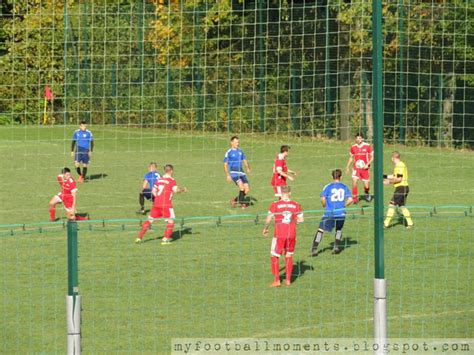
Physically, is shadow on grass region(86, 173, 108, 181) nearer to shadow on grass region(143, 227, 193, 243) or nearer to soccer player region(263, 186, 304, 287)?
shadow on grass region(143, 227, 193, 243)

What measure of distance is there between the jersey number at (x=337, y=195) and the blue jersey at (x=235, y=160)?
6062 millimetres

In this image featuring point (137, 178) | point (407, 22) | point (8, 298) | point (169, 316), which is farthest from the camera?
point (137, 178)

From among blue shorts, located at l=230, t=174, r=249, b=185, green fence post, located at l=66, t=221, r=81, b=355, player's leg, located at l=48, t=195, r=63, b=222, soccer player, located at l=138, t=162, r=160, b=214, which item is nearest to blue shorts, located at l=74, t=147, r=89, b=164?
soccer player, located at l=138, t=162, r=160, b=214

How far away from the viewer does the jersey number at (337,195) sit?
23828 millimetres

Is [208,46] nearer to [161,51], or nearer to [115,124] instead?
[161,51]

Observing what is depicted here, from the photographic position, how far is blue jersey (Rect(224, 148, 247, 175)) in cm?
2969

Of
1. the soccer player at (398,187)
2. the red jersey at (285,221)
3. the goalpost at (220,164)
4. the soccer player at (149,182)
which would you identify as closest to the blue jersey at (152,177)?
the soccer player at (149,182)

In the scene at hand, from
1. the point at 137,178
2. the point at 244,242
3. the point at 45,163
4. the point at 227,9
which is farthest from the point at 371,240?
the point at 45,163

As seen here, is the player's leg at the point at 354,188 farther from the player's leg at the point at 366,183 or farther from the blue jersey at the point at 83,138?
the blue jersey at the point at 83,138

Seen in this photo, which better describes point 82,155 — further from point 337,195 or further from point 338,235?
point 338,235

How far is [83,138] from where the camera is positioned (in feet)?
109

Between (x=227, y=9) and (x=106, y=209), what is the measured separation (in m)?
6.03

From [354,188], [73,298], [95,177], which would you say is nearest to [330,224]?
[354,188]

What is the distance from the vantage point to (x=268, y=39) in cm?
3170
